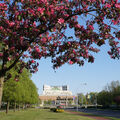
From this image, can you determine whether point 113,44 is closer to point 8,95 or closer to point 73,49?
point 73,49

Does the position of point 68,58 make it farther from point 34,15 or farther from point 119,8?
point 119,8

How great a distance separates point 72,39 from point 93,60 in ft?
3.89

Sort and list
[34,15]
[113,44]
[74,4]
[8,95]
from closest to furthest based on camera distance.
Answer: [34,15] → [74,4] → [113,44] → [8,95]

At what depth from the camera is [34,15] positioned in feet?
23.1

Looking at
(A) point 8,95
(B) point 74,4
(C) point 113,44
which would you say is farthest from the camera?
Answer: (A) point 8,95

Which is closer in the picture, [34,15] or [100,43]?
[34,15]

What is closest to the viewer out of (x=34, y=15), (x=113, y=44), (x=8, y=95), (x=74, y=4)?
(x=34, y=15)

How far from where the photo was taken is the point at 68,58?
7758 millimetres

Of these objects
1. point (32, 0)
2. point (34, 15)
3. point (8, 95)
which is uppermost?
point (32, 0)

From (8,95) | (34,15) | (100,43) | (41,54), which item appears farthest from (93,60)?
(8,95)

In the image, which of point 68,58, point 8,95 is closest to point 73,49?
point 68,58

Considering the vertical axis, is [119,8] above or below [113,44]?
above

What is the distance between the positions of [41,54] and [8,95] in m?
28.5

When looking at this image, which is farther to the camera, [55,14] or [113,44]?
[113,44]
